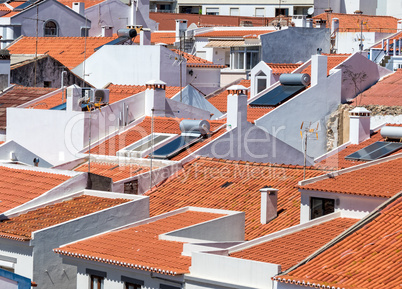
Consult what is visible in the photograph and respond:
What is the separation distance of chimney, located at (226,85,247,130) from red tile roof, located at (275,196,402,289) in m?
15.0

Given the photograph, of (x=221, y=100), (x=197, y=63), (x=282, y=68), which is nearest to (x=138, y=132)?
(x=282, y=68)

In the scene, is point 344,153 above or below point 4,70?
below

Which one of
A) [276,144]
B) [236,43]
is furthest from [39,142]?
[236,43]

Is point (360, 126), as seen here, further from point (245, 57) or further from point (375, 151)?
point (245, 57)

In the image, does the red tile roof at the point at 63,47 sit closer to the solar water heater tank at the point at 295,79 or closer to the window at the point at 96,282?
the solar water heater tank at the point at 295,79

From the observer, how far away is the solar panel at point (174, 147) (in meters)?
39.2

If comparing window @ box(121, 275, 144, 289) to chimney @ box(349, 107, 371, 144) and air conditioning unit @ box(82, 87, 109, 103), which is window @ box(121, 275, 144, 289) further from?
chimney @ box(349, 107, 371, 144)

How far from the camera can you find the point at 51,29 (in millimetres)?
70875

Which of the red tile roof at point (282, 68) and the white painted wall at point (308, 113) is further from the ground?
the red tile roof at point (282, 68)

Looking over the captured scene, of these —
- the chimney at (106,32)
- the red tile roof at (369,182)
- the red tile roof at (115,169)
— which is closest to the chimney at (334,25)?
the chimney at (106,32)

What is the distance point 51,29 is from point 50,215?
41345 millimetres

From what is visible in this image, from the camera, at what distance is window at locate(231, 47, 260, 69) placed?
2559 inches

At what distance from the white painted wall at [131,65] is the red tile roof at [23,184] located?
21197mm

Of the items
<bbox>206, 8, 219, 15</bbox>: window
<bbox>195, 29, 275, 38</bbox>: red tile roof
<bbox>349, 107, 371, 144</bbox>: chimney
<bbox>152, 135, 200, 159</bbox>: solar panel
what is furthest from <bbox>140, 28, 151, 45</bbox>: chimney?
<bbox>206, 8, 219, 15</bbox>: window
